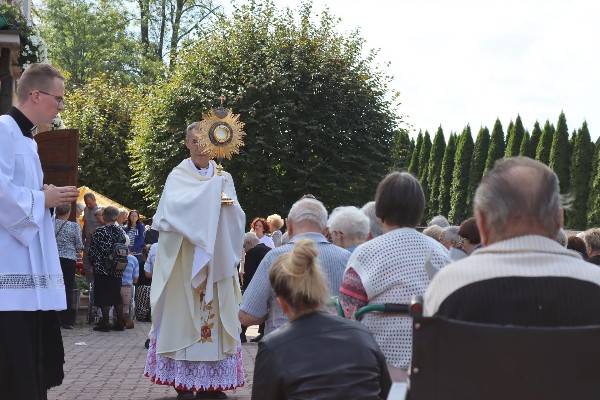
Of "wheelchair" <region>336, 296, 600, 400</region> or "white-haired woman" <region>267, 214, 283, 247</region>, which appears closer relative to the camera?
"wheelchair" <region>336, 296, 600, 400</region>

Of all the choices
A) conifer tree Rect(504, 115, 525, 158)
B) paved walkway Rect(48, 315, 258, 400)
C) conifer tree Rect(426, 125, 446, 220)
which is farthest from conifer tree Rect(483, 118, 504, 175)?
paved walkway Rect(48, 315, 258, 400)

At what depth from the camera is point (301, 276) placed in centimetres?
419

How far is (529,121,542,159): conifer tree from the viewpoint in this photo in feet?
180

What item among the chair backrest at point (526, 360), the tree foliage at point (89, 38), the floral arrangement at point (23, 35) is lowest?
the chair backrest at point (526, 360)

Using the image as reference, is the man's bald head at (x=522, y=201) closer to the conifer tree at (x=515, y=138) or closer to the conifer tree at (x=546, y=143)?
the conifer tree at (x=546, y=143)

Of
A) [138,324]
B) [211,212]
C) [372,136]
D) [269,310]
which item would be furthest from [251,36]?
[269,310]

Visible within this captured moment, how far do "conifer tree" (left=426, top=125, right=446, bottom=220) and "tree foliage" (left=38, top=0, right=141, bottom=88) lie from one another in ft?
61.5

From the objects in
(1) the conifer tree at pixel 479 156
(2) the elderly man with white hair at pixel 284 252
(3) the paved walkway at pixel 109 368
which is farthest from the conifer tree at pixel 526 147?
(2) the elderly man with white hair at pixel 284 252

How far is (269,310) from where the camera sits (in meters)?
6.00

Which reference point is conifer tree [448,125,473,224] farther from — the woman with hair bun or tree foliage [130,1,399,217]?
the woman with hair bun

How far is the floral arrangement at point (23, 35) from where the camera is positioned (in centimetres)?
1534

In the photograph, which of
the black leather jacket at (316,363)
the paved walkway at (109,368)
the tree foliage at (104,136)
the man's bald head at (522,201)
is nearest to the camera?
the man's bald head at (522,201)

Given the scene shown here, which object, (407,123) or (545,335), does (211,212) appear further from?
(407,123)

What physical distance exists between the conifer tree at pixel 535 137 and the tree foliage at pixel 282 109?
2021 centimetres
